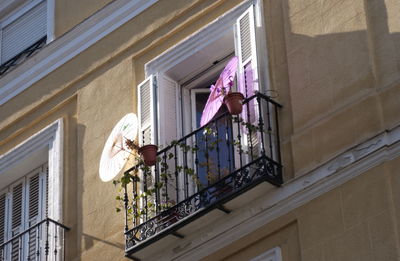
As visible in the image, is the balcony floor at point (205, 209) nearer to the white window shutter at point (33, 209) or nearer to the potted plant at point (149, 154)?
the potted plant at point (149, 154)

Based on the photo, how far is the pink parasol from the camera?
1381 centimetres

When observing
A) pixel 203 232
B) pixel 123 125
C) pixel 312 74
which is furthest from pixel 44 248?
pixel 312 74

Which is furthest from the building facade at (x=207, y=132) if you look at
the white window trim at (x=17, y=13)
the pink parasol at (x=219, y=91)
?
the white window trim at (x=17, y=13)

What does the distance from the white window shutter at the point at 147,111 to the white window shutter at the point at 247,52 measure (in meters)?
1.09

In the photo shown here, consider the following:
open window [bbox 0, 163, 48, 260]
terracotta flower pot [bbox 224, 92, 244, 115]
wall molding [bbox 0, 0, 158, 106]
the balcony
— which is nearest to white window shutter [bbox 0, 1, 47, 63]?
wall molding [bbox 0, 0, 158, 106]

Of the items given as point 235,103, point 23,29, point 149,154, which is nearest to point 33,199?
point 23,29

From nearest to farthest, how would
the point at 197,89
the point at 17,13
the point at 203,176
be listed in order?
the point at 203,176 < the point at 197,89 < the point at 17,13

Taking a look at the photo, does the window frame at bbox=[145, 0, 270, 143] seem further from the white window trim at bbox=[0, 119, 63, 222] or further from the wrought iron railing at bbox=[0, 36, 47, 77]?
the wrought iron railing at bbox=[0, 36, 47, 77]

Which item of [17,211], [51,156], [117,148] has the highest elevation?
[51,156]

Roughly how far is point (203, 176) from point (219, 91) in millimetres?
824

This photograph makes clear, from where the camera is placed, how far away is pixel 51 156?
51.8ft

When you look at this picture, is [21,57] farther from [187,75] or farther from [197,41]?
[197,41]

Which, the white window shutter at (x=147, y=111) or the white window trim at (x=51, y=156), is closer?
the white window shutter at (x=147, y=111)

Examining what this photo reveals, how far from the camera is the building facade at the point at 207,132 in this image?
40.8 ft
